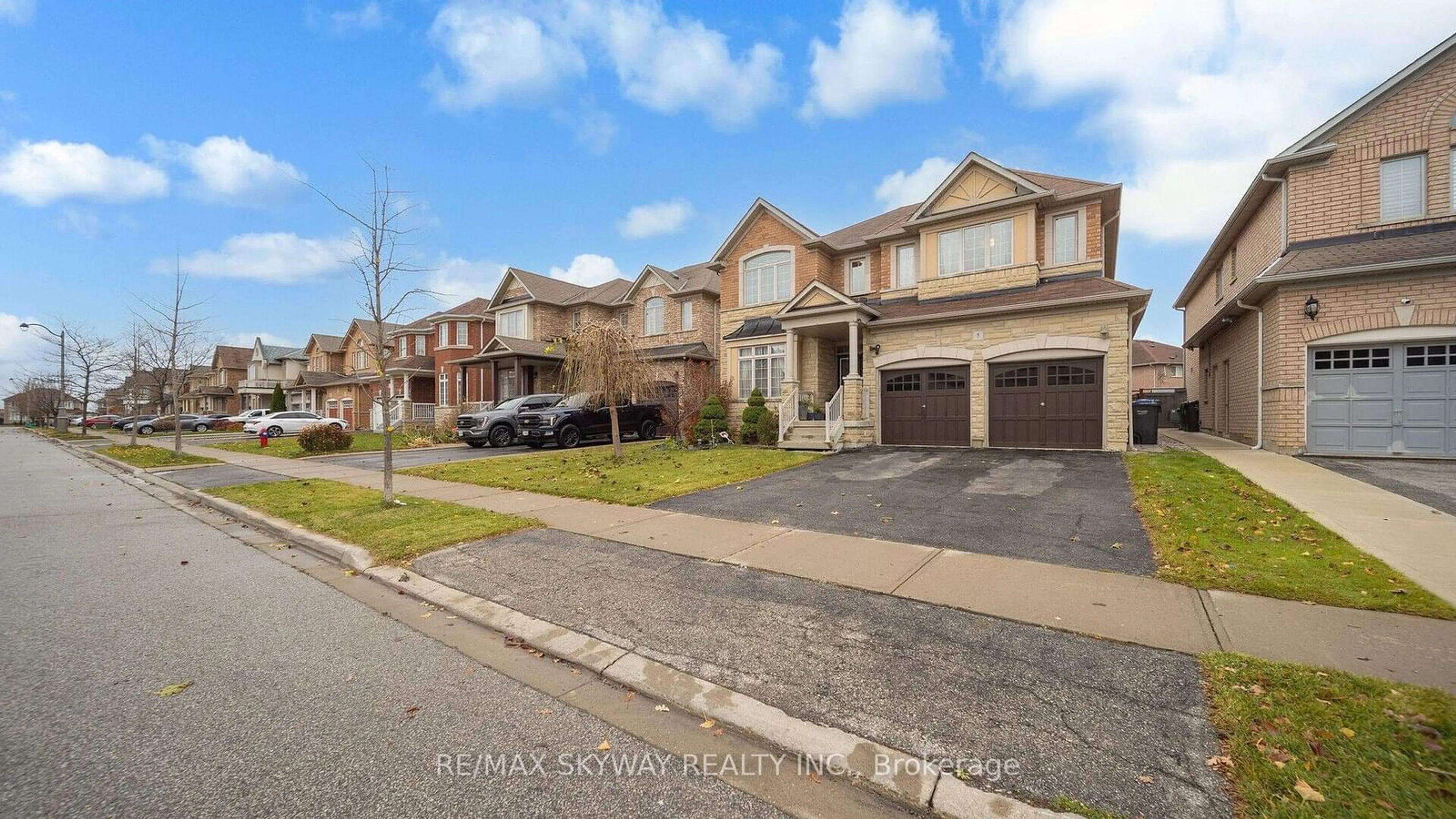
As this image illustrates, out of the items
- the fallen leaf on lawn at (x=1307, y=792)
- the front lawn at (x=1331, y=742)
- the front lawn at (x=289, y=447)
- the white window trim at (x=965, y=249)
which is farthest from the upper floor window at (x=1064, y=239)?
the front lawn at (x=289, y=447)

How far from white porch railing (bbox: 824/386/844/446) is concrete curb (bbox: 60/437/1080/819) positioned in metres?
11.5

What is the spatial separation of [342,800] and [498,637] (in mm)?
1869

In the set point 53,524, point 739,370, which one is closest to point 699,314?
point 739,370

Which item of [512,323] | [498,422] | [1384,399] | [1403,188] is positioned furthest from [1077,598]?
[512,323]

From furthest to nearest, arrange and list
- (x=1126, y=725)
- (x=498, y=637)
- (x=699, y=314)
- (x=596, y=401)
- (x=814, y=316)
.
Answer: (x=699, y=314) → (x=814, y=316) → (x=596, y=401) → (x=498, y=637) → (x=1126, y=725)

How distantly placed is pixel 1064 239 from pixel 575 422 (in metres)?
16.1

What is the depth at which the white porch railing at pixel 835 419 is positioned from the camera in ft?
51.0

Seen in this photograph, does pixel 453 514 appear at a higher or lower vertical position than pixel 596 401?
lower

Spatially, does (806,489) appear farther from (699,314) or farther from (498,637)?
(699,314)

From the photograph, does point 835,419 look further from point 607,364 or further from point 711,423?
point 607,364

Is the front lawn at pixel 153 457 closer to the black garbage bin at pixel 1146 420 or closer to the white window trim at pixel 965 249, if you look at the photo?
the white window trim at pixel 965 249

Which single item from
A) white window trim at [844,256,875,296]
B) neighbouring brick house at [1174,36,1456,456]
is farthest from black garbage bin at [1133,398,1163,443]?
white window trim at [844,256,875,296]

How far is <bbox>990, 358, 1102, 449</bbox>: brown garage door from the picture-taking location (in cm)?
1403

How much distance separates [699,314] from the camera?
25.1m
